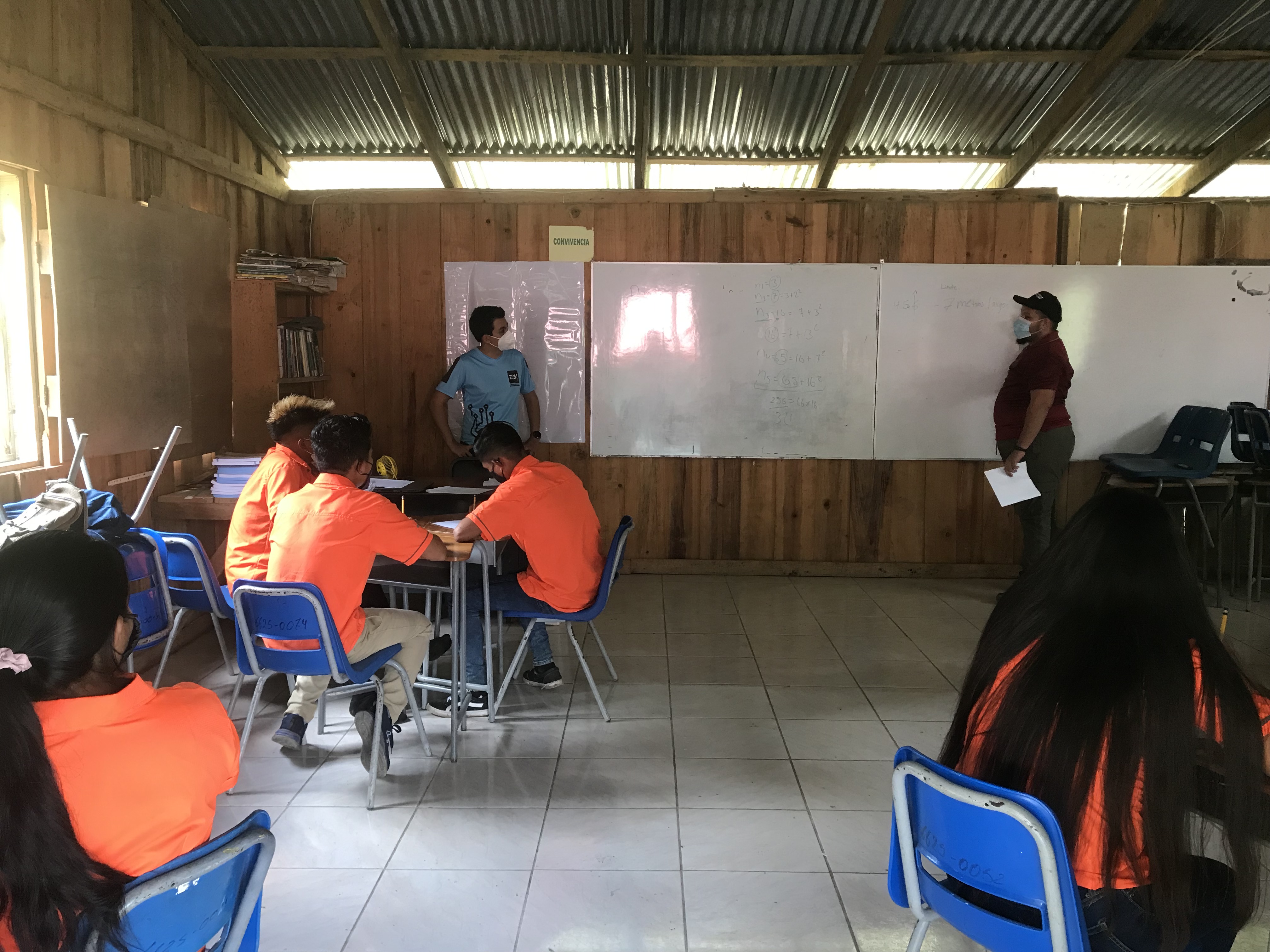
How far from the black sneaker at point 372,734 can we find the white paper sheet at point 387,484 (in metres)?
1.08

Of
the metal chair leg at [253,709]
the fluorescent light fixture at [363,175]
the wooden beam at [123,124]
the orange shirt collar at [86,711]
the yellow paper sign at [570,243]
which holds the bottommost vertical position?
the metal chair leg at [253,709]

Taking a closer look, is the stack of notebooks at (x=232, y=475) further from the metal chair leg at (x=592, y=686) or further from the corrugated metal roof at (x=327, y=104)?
the corrugated metal roof at (x=327, y=104)

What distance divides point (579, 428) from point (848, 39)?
256cm

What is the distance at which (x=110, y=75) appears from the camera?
12.3 ft

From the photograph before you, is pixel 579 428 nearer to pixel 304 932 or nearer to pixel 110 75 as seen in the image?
pixel 110 75

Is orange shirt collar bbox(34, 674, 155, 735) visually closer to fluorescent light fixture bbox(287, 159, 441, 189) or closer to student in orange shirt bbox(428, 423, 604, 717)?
student in orange shirt bbox(428, 423, 604, 717)

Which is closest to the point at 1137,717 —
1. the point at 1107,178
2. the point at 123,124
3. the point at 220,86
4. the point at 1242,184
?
the point at 123,124

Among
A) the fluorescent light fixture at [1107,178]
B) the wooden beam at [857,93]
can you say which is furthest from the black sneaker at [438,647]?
the fluorescent light fixture at [1107,178]

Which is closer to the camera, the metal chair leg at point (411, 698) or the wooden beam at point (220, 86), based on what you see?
the metal chair leg at point (411, 698)

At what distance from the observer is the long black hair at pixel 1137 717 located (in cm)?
129

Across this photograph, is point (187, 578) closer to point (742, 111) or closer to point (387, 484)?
point (387, 484)

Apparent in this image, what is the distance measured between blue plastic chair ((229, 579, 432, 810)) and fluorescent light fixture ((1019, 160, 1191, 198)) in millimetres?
4868

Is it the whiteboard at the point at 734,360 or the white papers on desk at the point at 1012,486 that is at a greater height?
the whiteboard at the point at 734,360

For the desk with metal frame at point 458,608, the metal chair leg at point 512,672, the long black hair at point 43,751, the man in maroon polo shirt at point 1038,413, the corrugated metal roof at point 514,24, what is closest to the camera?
the long black hair at point 43,751
